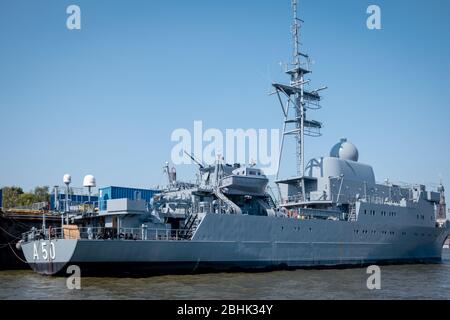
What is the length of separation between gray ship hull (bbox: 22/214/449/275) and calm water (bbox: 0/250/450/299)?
0.81 meters

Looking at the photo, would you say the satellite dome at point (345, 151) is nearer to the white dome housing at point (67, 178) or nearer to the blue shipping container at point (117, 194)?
the blue shipping container at point (117, 194)

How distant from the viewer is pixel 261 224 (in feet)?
85.4

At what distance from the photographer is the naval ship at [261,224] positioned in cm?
2202

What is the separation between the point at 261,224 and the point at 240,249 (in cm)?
176

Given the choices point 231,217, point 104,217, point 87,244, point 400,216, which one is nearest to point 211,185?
point 231,217

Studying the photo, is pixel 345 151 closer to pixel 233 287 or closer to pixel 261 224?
pixel 261 224

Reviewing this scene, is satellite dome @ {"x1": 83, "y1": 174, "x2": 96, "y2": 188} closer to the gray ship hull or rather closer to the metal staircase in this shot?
the gray ship hull

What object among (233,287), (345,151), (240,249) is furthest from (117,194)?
(345,151)

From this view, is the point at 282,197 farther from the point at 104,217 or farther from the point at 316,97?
the point at 104,217

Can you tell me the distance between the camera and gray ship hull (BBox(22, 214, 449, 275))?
69.3 ft

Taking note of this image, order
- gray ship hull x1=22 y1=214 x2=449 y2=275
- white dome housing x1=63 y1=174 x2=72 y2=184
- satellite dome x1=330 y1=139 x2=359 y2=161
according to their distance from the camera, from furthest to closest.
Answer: satellite dome x1=330 y1=139 x2=359 y2=161 < white dome housing x1=63 y1=174 x2=72 y2=184 < gray ship hull x1=22 y1=214 x2=449 y2=275

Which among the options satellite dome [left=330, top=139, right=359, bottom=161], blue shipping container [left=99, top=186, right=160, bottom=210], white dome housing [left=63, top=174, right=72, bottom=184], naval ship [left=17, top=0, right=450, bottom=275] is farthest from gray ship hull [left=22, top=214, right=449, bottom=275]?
satellite dome [left=330, top=139, right=359, bottom=161]

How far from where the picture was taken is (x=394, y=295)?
1794 cm

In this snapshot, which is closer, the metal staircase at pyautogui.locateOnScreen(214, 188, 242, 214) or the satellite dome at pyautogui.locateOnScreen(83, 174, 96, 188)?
the satellite dome at pyautogui.locateOnScreen(83, 174, 96, 188)
